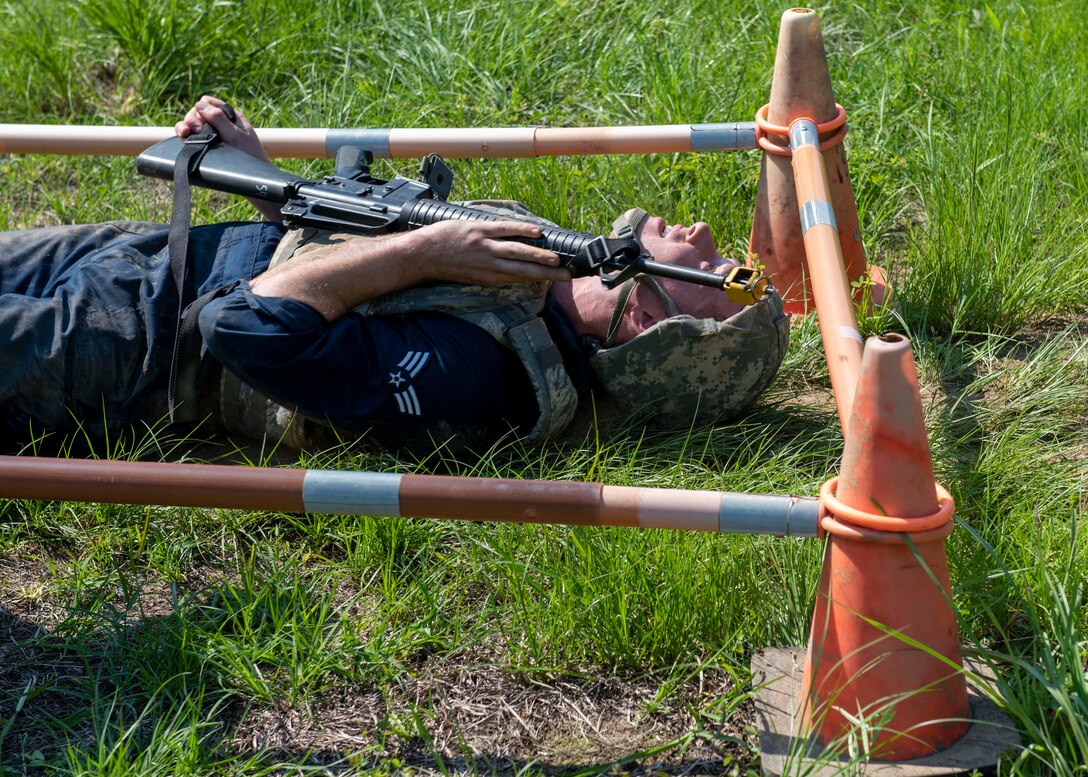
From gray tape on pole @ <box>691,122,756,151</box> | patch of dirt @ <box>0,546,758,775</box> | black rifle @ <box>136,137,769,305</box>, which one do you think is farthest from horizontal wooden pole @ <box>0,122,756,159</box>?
patch of dirt @ <box>0,546,758,775</box>

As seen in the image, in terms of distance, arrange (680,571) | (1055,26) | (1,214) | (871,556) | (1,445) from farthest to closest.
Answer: (1055,26) → (1,214) → (1,445) → (680,571) → (871,556)

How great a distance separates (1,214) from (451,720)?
2.60m

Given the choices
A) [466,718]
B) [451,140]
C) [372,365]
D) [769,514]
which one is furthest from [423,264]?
[769,514]

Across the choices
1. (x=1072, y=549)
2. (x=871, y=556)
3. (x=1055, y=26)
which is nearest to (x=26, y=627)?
(x=871, y=556)

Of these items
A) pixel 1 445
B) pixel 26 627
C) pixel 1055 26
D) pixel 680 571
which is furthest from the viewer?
pixel 1055 26

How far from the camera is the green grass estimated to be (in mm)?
2170

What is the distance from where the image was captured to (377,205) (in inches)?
115

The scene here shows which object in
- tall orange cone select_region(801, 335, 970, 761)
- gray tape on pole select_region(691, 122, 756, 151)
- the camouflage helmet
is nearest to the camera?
tall orange cone select_region(801, 335, 970, 761)

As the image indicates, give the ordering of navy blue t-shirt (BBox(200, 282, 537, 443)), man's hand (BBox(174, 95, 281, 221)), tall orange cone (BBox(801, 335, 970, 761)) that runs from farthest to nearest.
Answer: man's hand (BBox(174, 95, 281, 221)), navy blue t-shirt (BBox(200, 282, 537, 443)), tall orange cone (BBox(801, 335, 970, 761))

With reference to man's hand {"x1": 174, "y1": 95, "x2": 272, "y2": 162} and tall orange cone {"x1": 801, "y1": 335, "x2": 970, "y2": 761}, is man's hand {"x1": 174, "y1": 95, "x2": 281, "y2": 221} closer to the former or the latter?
man's hand {"x1": 174, "y1": 95, "x2": 272, "y2": 162}

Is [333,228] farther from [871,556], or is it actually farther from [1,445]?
[871,556]

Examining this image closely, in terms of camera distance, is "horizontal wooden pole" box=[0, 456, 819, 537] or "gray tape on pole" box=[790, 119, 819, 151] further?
"gray tape on pole" box=[790, 119, 819, 151]

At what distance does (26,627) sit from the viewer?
8.11 feet

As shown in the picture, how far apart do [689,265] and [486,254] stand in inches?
20.9
